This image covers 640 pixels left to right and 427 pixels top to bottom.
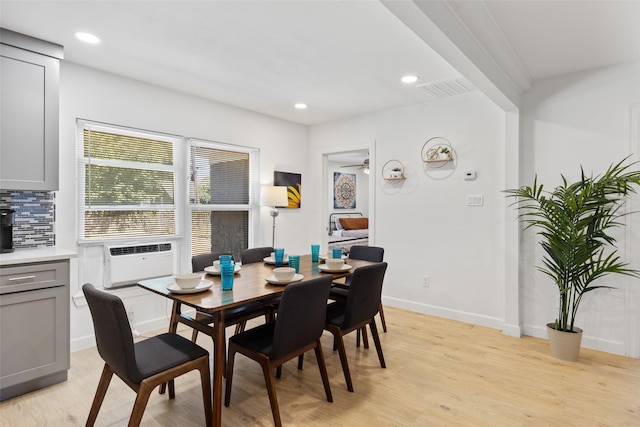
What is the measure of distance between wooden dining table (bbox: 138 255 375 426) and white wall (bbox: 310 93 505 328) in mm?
1734

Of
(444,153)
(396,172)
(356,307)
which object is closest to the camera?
(356,307)

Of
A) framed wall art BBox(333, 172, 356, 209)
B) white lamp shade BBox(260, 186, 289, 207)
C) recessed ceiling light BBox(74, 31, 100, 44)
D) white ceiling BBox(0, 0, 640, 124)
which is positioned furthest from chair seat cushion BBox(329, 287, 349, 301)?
framed wall art BBox(333, 172, 356, 209)

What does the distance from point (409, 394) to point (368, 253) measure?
1460mm

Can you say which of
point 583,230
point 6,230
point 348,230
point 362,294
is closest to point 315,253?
point 362,294

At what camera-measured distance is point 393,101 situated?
3.99 meters

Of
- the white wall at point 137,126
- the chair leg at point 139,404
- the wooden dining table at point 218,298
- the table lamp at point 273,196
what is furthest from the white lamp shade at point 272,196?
the chair leg at point 139,404

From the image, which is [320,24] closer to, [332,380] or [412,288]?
[332,380]

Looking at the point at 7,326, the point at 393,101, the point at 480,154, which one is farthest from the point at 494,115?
the point at 7,326

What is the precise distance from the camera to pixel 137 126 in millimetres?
3334

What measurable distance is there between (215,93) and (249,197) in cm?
131

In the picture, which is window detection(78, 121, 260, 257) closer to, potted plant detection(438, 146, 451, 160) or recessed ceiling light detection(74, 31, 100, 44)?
recessed ceiling light detection(74, 31, 100, 44)

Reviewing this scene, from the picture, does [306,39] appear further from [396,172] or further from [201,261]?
A: [396,172]

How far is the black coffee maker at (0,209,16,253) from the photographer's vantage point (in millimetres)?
2418

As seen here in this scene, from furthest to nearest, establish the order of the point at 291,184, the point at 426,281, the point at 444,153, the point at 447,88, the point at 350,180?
the point at 350,180
the point at 291,184
the point at 426,281
the point at 444,153
the point at 447,88
